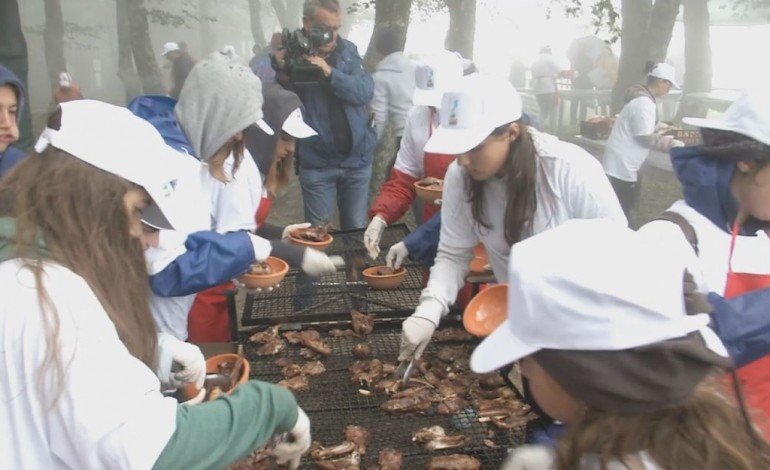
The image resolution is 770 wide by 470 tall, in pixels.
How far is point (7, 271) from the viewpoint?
1.20 m

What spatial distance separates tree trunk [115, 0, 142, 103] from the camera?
17.3m

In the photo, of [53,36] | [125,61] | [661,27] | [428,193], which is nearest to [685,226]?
[428,193]

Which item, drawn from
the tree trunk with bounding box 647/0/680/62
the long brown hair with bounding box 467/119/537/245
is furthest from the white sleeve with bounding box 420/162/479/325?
the tree trunk with bounding box 647/0/680/62

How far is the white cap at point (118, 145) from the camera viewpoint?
1358mm

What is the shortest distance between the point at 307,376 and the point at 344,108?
9.39 feet

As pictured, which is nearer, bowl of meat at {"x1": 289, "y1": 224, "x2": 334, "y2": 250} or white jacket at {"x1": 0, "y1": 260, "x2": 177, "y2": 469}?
white jacket at {"x1": 0, "y1": 260, "x2": 177, "y2": 469}

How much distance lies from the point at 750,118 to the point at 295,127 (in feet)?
7.61

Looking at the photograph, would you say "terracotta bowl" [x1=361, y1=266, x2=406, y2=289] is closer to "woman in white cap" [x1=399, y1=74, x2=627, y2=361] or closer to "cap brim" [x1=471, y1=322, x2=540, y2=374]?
"woman in white cap" [x1=399, y1=74, x2=627, y2=361]

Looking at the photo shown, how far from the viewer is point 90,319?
1.21 metres

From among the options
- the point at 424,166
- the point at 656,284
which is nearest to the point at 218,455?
the point at 656,284

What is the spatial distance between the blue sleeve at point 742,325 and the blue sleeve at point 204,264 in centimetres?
173

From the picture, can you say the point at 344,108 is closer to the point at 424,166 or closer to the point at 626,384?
the point at 424,166

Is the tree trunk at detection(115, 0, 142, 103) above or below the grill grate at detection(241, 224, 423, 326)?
above

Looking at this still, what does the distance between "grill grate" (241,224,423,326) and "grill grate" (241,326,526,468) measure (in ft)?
0.75
